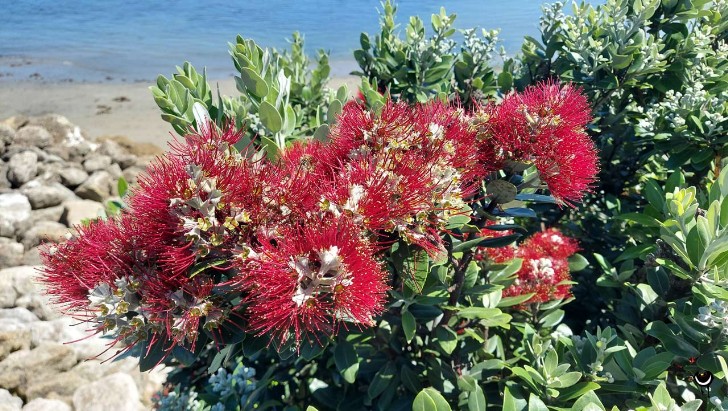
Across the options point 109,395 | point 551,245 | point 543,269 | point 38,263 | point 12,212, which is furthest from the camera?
point 12,212

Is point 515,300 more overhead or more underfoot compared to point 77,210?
more overhead

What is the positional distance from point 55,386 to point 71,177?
375cm

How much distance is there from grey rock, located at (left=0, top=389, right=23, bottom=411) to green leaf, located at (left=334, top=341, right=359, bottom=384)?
320 centimetres

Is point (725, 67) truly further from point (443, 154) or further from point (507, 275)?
point (443, 154)

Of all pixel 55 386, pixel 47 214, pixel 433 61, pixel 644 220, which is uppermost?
pixel 433 61

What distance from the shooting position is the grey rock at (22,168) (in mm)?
6691

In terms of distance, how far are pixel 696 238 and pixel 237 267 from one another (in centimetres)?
118

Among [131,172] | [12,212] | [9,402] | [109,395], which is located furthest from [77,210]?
[109,395]

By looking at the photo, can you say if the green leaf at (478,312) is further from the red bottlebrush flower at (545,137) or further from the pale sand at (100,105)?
the pale sand at (100,105)

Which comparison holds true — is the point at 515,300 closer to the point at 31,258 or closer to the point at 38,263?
the point at 38,263

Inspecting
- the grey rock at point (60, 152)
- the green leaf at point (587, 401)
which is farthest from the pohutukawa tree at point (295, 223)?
the grey rock at point (60, 152)

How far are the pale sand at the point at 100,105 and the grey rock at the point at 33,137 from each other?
1701mm

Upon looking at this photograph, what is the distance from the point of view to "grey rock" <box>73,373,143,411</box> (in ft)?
11.6

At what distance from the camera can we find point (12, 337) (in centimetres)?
405
